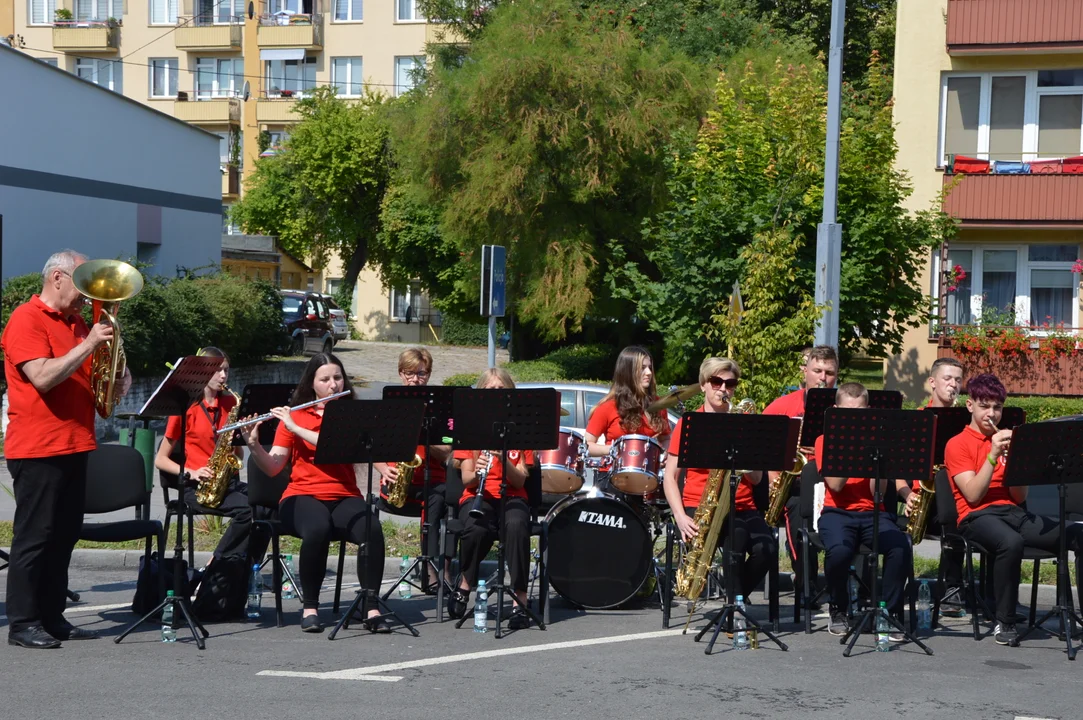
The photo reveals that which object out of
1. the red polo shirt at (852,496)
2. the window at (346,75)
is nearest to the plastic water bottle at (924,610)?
the red polo shirt at (852,496)

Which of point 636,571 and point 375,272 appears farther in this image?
point 375,272

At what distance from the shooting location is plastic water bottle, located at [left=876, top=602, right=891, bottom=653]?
7.71 m

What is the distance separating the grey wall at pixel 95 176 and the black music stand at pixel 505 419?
59.9ft

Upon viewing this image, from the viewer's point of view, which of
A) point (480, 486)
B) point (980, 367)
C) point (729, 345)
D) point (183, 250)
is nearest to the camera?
point (480, 486)

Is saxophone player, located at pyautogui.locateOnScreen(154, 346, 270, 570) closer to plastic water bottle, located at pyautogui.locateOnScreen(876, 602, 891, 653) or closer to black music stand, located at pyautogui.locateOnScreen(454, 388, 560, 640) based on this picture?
black music stand, located at pyautogui.locateOnScreen(454, 388, 560, 640)

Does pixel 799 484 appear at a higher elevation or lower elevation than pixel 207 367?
lower

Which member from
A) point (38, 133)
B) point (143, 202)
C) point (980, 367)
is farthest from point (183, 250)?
point (980, 367)

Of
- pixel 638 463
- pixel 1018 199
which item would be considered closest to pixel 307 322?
pixel 1018 199

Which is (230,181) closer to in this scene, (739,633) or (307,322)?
(307,322)

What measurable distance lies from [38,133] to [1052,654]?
2186cm

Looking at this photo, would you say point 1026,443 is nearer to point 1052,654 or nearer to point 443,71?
point 1052,654

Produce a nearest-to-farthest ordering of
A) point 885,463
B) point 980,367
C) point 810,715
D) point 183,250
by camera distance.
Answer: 1. point 810,715
2. point 885,463
3. point 980,367
4. point 183,250

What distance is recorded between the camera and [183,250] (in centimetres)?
3055

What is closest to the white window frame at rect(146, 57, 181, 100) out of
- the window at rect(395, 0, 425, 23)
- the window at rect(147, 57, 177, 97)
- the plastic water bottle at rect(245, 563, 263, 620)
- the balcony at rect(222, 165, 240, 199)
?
the window at rect(147, 57, 177, 97)
